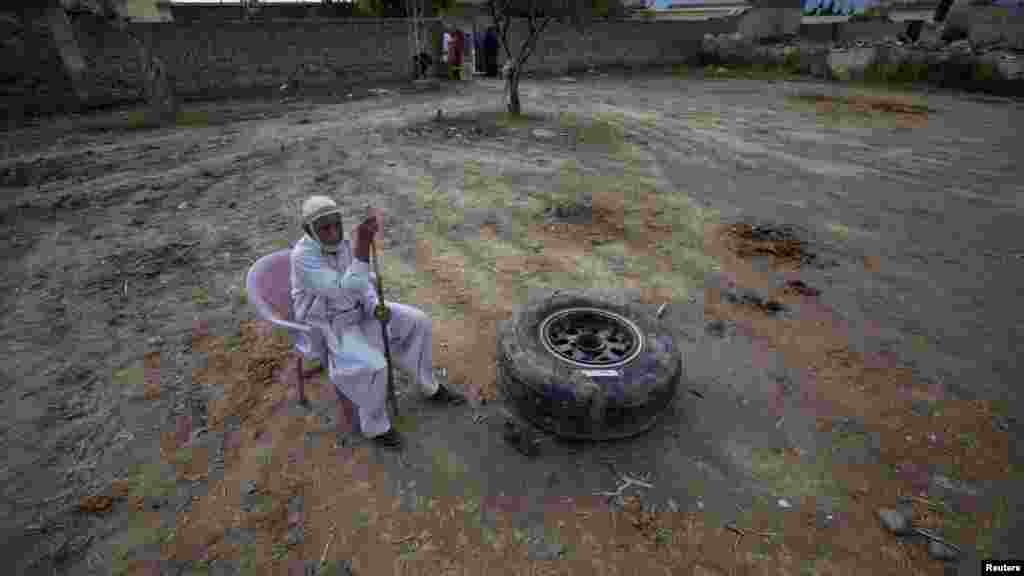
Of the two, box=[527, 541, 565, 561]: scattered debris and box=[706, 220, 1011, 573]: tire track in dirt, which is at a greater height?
box=[706, 220, 1011, 573]: tire track in dirt

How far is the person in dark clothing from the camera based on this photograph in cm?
1759

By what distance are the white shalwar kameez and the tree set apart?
9517 mm

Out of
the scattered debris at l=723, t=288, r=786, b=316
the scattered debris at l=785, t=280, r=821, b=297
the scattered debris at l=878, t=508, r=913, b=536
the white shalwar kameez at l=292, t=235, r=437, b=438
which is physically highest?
the white shalwar kameez at l=292, t=235, r=437, b=438

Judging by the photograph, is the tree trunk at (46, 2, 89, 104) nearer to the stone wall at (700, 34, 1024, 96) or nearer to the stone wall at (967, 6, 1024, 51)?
the stone wall at (700, 34, 1024, 96)

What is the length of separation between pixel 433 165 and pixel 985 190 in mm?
9085

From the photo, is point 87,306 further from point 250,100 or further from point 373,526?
point 250,100

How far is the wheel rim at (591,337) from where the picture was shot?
3.21 m


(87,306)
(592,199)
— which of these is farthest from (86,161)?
(592,199)

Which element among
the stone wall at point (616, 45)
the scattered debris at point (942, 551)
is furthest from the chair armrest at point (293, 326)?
the stone wall at point (616, 45)

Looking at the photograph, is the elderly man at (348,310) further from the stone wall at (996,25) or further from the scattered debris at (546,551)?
the stone wall at (996,25)

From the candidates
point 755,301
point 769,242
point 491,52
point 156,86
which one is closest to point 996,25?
point 491,52

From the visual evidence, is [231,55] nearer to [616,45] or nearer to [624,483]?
[616,45]

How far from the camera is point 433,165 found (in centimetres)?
827
